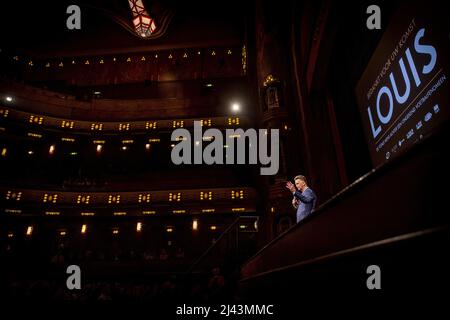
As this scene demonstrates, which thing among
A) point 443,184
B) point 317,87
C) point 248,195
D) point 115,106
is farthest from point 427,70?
point 115,106

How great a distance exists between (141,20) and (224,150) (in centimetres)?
1199

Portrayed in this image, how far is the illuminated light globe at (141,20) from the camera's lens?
19.5 meters

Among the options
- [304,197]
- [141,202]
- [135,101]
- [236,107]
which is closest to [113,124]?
[135,101]

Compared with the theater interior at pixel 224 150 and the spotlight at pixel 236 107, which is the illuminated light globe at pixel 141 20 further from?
the spotlight at pixel 236 107

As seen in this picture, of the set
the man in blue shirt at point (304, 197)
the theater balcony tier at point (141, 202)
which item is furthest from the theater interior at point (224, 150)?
the man in blue shirt at point (304, 197)

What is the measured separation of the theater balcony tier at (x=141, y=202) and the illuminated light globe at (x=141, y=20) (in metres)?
13.1

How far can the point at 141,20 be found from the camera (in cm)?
2016

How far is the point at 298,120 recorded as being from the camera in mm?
9031

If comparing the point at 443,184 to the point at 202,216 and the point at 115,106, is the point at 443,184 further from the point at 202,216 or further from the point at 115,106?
the point at 115,106

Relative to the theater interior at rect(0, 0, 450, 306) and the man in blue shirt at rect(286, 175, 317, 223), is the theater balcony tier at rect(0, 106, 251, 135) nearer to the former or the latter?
the theater interior at rect(0, 0, 450, 306)

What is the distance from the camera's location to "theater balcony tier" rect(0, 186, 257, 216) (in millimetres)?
15859

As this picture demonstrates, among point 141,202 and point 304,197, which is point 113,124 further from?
point 304,197

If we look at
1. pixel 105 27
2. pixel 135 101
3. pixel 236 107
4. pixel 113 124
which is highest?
pixel 105 27
